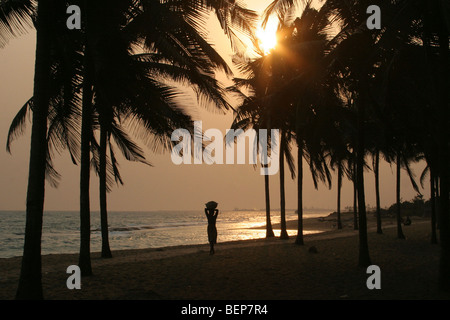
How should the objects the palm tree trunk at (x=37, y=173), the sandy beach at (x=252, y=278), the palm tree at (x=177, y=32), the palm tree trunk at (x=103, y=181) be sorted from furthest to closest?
the palm tree trunk at (x=103, y=181) → the sandy beach at (x=252, y=278) → the palm tree trunk at (x=37, y=173) → the palm tree at (x=177, y=32)

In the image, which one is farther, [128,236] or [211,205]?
[128,236]

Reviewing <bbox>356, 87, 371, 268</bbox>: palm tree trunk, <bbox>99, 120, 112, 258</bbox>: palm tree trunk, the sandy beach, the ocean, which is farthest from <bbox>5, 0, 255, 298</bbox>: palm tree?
the ocean

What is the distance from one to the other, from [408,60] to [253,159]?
12.2 meters

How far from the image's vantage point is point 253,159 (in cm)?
2148

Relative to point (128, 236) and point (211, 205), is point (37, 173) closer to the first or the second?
point (211, 205)

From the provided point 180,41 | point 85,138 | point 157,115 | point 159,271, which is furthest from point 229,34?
point 159,271

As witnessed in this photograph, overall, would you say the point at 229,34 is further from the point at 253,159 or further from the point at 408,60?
the point at 253,159

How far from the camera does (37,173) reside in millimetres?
6344

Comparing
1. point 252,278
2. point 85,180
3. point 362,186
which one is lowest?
point 252,278

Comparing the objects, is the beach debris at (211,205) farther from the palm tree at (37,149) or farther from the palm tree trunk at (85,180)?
the palm tree at (37,149)

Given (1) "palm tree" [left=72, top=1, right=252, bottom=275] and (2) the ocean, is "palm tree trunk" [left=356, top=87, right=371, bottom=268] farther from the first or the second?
(2) the ocean

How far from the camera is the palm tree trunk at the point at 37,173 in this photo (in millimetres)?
6293

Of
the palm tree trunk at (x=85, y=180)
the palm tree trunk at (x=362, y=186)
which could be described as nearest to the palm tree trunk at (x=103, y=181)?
the palm tree trunk at (x=85, y=180)

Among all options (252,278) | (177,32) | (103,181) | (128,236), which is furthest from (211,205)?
(128,236)
